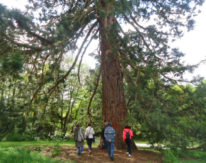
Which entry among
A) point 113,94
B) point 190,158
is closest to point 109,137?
point 113,94

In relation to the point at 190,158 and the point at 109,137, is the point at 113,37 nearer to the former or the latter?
the point at 109,137

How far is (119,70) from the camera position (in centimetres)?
827

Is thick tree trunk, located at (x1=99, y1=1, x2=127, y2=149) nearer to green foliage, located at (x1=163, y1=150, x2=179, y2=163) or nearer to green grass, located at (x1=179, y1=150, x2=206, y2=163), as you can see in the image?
green foliage, located at (x1=163, y1=150, x2=179, y2=163)

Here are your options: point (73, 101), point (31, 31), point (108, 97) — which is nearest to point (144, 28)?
point (108, 97)

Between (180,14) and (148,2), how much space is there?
1.46m

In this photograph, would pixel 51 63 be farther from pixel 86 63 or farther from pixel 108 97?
pixel 86 63

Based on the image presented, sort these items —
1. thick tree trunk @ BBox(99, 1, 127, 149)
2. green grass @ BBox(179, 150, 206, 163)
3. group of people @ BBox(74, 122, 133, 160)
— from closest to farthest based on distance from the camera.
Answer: green grass @ BBox(179, 150, 206, 163), group of people @ BBox(74, 122, 133, 160), thick tree trunk @ BBox(99, 1, 127, 149)

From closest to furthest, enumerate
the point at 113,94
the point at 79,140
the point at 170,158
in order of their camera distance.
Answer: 1. the point at 170,158
2. the point at 79,140
3. the point at 113,94

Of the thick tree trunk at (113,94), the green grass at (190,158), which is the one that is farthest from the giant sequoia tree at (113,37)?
the green grass at (190,158)

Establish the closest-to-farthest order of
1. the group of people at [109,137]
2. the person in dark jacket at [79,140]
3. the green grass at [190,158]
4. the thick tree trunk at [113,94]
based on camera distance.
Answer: the green grass at [190,158] < the group of people at [109,137] < the person in dark jacket at [79,140] < the thick tree trunk at [113,94]

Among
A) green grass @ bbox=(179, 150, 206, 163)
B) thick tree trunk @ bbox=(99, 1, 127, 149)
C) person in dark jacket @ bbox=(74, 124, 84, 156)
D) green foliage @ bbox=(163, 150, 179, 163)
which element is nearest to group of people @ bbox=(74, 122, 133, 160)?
person in dark jacket @ bbox=(74, 124, 84, 156)

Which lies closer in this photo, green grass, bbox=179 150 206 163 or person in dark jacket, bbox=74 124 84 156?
green grass, bbox=179 150 206 163

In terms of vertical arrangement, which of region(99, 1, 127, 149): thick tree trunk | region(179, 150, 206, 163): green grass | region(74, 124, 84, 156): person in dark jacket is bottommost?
region(179, 150, 206, 163): green grass

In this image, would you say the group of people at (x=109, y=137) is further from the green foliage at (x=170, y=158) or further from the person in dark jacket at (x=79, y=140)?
the green foliage at (x=170, y=158)
